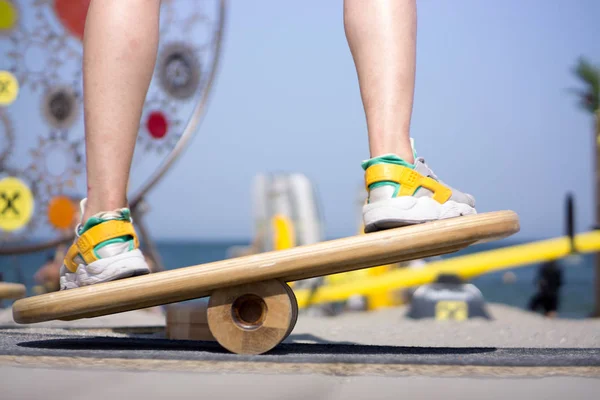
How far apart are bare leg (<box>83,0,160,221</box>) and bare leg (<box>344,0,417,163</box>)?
36 centimetres

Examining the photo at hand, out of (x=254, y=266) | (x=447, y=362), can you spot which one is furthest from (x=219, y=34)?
(x=447, y=362)

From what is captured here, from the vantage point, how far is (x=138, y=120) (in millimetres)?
1114

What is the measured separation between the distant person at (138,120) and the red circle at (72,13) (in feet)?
6.34

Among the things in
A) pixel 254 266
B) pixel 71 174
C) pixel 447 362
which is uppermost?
pixel 71 174

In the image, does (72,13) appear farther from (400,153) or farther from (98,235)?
(400,153)

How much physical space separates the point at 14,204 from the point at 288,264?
2.38 metres

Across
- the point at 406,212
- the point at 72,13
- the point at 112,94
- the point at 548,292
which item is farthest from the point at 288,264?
the point at 548,292

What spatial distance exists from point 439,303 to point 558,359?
297cm

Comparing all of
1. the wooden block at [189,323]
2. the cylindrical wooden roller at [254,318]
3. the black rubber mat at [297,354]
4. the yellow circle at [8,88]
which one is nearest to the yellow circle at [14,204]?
the yellow circle at [8,88]

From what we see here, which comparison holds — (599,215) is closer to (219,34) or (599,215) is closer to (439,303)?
(439,303)

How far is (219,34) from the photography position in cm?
293

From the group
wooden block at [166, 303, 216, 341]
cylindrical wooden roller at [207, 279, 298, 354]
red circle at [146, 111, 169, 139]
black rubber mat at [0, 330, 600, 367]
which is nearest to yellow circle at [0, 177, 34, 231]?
red circle at [146, 111, 169, 139]

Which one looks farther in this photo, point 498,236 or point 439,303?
point 439,303

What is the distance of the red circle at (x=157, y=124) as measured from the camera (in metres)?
2.99
